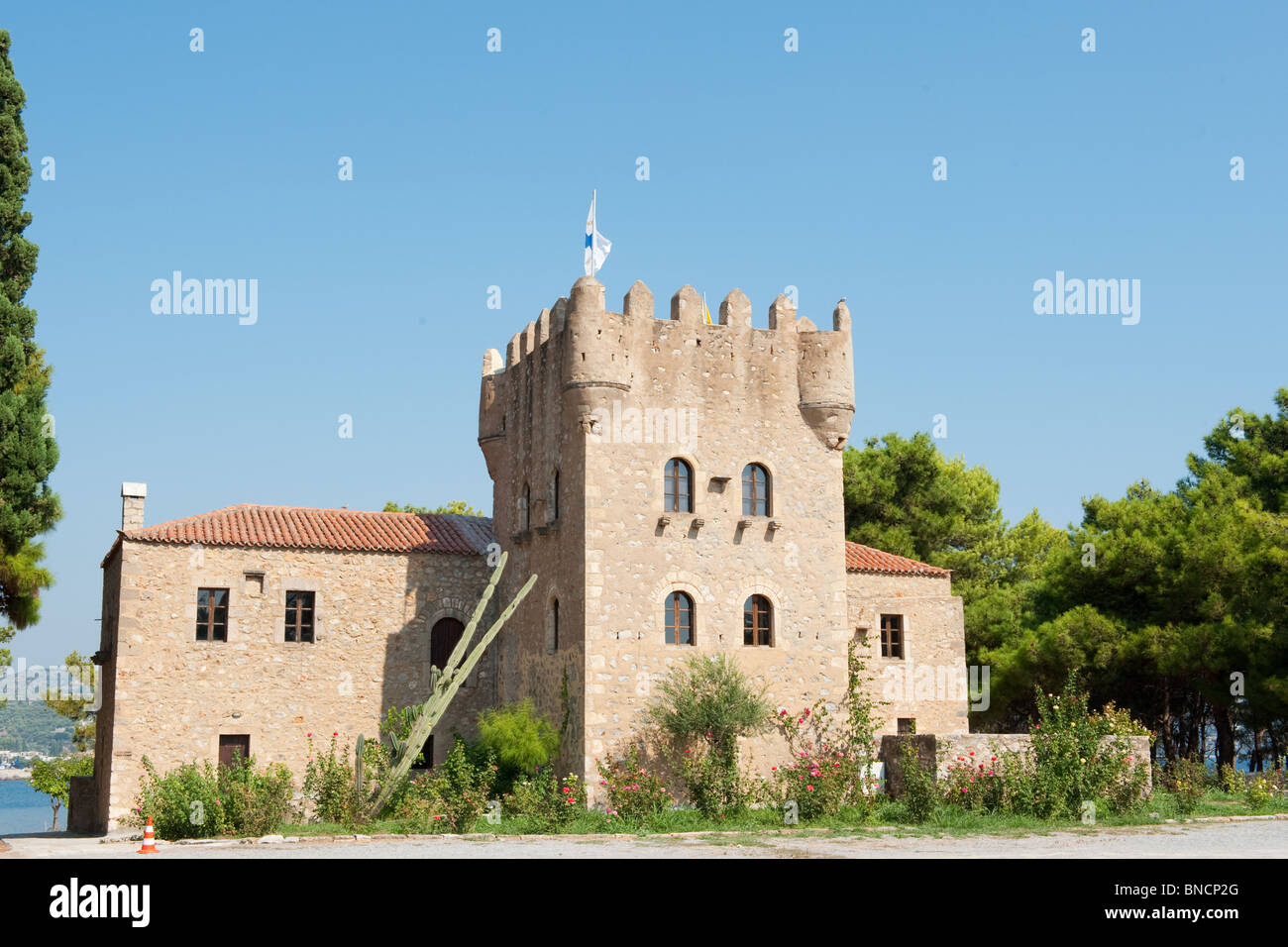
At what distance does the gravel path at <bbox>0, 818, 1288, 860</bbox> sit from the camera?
1595cm

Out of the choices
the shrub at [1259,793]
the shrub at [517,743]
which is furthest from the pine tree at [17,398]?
the shrub at [1259,793]

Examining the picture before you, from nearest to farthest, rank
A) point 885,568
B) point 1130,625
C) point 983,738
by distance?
point 983,738 → point 885,568 → point 1130,625

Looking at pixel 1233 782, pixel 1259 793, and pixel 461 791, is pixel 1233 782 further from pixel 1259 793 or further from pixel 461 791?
pixel 461 791

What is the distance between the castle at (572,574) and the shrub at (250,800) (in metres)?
5.32

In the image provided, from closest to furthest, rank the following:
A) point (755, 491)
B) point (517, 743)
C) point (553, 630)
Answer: point (517, 743)
point (755, 491)
point (553, 630)

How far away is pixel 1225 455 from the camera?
4344cm

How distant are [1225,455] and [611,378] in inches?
1133

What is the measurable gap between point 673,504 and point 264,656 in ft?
31.5

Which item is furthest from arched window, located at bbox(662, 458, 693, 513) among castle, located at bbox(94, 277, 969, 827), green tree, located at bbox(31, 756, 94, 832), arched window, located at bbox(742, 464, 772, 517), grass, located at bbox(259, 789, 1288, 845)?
green tree, located at bbox(31, 756, 94, 832)

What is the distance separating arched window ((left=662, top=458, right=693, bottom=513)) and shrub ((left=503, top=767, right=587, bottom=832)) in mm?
5654

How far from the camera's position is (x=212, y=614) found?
26.3 m

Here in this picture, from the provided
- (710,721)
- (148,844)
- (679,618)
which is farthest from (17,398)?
(710,721)
